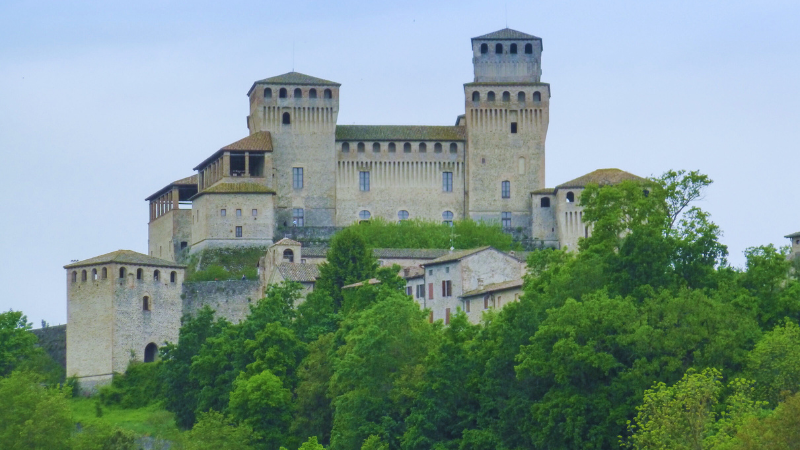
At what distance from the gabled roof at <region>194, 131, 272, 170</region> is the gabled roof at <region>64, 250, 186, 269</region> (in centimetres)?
1553

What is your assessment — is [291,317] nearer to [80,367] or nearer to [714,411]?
[80,367]

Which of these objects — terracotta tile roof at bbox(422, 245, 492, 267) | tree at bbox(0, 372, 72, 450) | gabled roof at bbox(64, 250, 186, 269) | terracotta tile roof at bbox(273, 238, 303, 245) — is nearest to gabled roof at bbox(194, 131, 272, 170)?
terracotta tile roof at bbox(273, 238, 303, 245)

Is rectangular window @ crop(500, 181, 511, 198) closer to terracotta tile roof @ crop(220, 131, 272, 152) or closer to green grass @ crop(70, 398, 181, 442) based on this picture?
terracotta tile roof @ crop(220, 131, 272, 152)

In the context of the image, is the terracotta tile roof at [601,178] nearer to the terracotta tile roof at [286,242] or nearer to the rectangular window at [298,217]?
the rectangular window at [298,217]

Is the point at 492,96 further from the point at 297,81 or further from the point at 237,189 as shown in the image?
the point at 237,189

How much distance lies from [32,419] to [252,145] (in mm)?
34953

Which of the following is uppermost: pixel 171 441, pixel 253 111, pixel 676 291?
pixel 253 111

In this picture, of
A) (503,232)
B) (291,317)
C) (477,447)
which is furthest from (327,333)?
(503,232)

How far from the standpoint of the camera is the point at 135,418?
9150 centimetres

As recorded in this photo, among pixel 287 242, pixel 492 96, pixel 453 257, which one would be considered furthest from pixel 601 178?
pixel 453 257

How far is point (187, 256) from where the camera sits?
373 ft

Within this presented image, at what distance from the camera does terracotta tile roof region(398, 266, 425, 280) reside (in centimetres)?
9462

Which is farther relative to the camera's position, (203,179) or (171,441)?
(203,179)

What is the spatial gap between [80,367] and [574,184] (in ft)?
99.5
